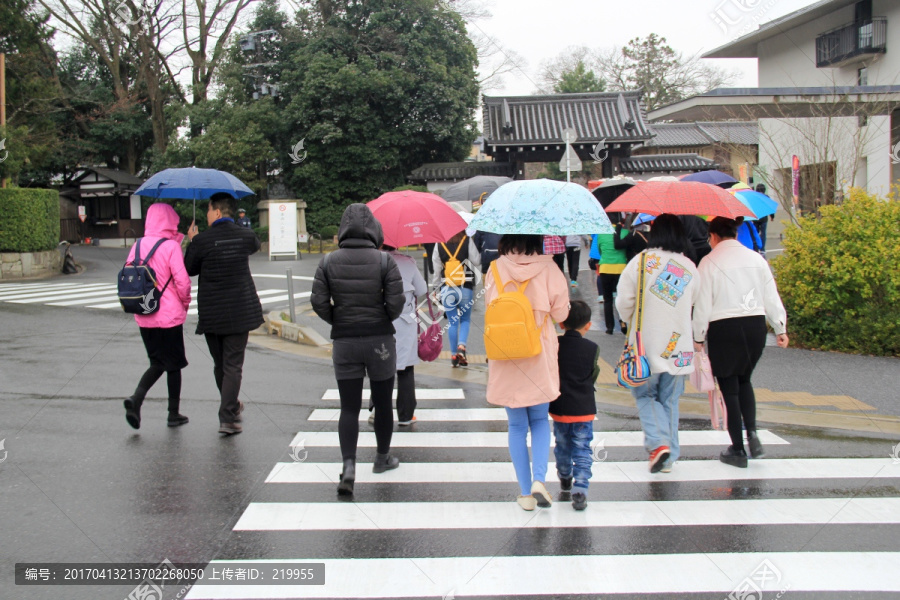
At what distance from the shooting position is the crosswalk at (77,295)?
15320 millimetres

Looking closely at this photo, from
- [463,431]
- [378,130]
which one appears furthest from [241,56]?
[463,431]

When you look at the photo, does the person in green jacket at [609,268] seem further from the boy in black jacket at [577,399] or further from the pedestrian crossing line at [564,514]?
the boy in black jacket at [577,399]

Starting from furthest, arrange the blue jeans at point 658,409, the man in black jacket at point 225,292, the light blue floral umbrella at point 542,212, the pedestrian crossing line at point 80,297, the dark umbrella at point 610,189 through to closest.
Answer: the pedestrian crossing line at point 80,297, the dark umbrella at point 610,189, the man in black jacket at point 225,292, the blue jeans at point 658,409, the light blue floral umbrella at point 542,212

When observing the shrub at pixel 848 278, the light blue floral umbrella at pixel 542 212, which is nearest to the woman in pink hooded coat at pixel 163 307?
the light blue floral umbrella at pixel 542 212

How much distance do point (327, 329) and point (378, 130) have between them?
20028 mm

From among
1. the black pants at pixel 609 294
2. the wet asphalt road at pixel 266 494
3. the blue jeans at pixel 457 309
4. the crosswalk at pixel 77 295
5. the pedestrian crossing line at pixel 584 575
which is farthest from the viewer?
the crosswalk at pixel 77 295

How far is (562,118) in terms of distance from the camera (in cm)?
2297

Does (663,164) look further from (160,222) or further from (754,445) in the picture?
(160,222)

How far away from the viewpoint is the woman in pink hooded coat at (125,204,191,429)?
6027 mm

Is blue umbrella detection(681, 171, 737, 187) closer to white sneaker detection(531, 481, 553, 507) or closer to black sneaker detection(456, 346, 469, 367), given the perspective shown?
black sneaker detection(456, 346, 469, 367)

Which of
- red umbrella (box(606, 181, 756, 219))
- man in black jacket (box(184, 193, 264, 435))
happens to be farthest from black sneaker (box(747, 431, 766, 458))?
man in black jacket (box(184, 193, 264, 435))

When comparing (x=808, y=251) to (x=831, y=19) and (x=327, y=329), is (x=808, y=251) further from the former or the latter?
(x=831, y=19)

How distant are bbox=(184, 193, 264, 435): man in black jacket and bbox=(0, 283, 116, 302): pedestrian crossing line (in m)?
12.1

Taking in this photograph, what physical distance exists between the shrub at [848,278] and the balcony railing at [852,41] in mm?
13450
